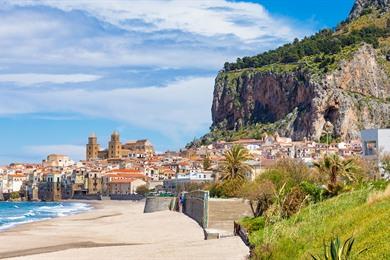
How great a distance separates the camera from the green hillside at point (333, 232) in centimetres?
1552

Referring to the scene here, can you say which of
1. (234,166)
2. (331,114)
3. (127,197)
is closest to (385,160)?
(234,166)

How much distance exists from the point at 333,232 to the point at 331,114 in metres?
163

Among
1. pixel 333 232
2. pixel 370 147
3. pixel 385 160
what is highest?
pixel 370 147

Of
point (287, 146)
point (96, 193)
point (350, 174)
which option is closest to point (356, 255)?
point (350, 174)

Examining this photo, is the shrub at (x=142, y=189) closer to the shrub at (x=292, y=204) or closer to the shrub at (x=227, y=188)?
the shrub at (x=227, y=188)

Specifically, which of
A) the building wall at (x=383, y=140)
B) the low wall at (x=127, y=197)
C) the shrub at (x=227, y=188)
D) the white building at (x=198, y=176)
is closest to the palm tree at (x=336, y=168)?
the shrub at (x=227, y=188)

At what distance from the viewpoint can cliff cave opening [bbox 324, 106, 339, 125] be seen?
579 feet

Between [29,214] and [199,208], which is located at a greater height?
[199,208]

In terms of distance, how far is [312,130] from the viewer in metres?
182

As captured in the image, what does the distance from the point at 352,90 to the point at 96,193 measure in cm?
6901

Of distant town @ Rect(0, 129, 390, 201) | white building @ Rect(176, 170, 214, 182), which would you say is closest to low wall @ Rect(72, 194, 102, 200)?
distant town @ Rect(0, 129, 390, 201)

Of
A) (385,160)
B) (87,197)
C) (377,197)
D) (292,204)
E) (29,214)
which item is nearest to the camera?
(377,197)

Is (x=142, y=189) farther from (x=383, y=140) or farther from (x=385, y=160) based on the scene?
(x=385, y=160)

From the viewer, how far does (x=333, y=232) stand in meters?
18.3
